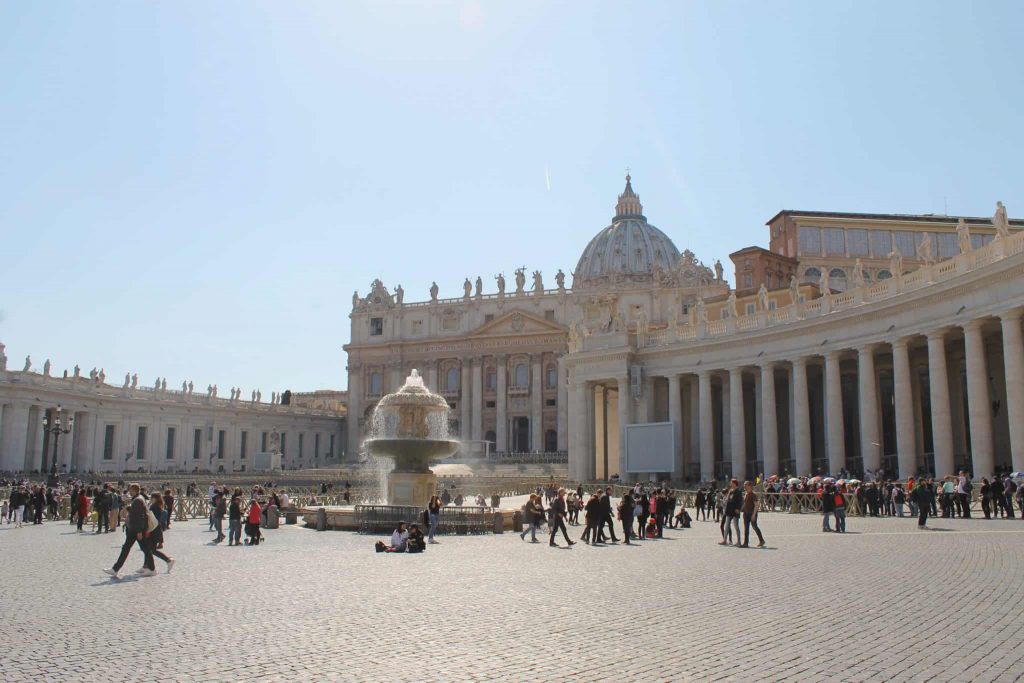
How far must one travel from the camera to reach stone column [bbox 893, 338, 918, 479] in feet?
103

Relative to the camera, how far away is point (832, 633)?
924 cm

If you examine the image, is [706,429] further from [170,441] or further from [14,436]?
[170,441]

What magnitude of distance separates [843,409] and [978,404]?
1287 centimetres

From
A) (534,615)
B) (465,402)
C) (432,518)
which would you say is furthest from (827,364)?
(465,402)

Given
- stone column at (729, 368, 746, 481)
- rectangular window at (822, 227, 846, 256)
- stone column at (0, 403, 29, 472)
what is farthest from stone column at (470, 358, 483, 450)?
stone column at (729, 368, 746, 481)

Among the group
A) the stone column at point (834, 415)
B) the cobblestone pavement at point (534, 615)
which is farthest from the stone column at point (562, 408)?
the cobblestone pavement at point (534, 615)

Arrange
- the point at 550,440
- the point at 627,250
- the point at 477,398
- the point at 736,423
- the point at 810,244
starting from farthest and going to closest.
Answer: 1. the point at 627,250
2. the point at 477,398
3. the point at 550,440
4. the point at 810,244
5. the point at 736,423

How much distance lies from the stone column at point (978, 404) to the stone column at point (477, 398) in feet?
248

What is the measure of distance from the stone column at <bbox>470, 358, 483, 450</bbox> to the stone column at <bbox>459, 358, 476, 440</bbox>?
0.54m

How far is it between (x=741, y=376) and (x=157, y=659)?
3467 centimetres

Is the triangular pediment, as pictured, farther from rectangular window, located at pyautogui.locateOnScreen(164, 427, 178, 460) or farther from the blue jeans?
the blue jeans

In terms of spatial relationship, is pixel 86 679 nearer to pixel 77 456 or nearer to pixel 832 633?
pixel 832 633

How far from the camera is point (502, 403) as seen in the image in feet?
331

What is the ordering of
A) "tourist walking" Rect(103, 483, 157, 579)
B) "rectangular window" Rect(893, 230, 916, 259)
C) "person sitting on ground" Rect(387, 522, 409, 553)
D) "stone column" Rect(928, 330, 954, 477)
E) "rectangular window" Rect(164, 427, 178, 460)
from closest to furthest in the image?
1. "tourist walking" Rect(103, 483, 157, 579)
2. "person sitting on ground" Rect(387, 522, 409, 553)
3. "stone column" Rect(928, 330, 954, 477)
4. "rectangular window" Rect(893, 230, 916, 259)
5. "rectangular window" Rect(164, 427, 178, 460)
